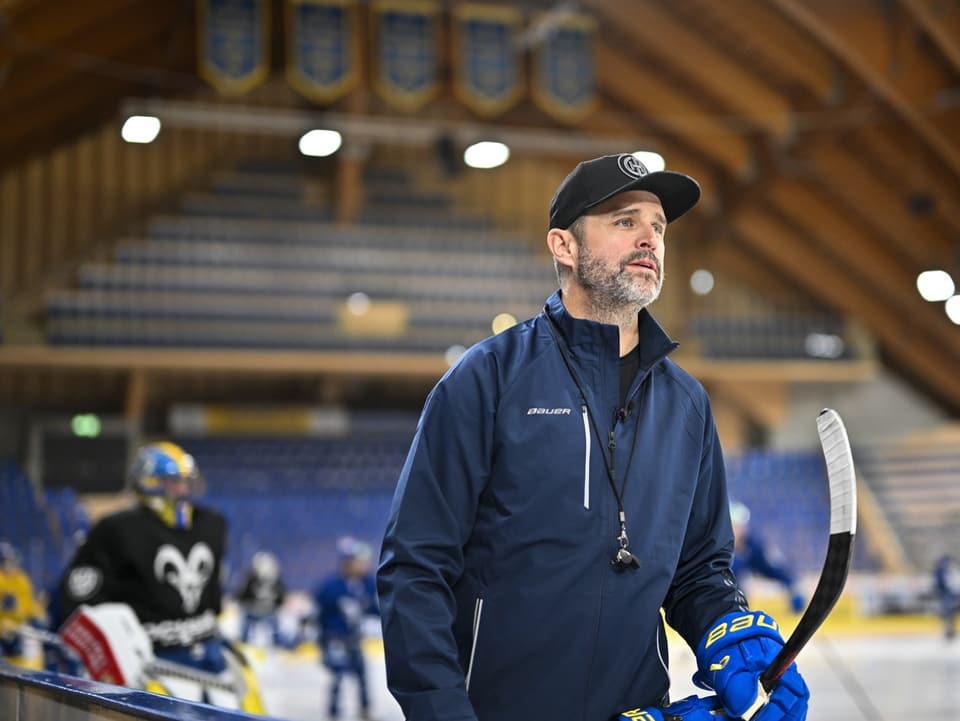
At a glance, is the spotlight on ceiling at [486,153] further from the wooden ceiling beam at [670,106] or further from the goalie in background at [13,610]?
the wooden ceiling beam at [670,106]

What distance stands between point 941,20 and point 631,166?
43.9 ft

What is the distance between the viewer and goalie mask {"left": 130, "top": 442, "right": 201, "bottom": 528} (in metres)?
5.48

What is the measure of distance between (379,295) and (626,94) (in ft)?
20.7

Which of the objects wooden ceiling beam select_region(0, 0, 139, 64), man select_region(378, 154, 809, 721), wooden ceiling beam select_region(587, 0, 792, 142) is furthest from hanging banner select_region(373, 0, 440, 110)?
man select_region(378, 154, 809, 721)

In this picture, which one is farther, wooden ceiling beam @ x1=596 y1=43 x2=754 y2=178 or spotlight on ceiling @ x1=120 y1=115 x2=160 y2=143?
wooden ceiling beam @ x1=596 y1=43 x2=754 y2=178

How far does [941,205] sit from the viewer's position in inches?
773

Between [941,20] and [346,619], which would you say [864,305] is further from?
[346,619]

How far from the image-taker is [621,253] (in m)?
2.34

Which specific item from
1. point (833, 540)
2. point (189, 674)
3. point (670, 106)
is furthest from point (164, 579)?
point (670, 106)

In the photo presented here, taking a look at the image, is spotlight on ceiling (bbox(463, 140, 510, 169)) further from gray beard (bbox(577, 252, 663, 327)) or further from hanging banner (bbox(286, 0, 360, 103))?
gray beard (bbox(577, 252, 663, 327))

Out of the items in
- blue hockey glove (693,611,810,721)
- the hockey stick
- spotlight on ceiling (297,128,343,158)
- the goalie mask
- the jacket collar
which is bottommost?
blue hockey glove (693,611,810,721)

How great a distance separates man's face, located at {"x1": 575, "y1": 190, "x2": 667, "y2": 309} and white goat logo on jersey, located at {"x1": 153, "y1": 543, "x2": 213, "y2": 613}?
3.52 meters

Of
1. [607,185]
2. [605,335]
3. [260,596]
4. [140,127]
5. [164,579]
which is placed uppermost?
[140,127]

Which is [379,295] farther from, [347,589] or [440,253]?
[347,589]
